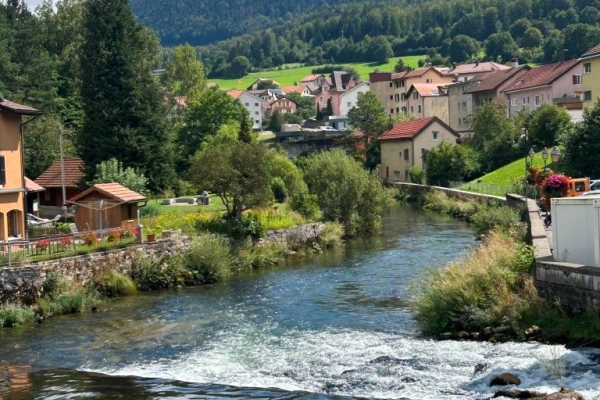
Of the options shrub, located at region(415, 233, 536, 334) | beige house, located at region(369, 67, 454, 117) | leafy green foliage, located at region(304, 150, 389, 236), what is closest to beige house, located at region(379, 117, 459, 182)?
leafy green foliage, located at region(304, 150, 389, 236)

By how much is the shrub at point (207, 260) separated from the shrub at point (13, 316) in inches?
327

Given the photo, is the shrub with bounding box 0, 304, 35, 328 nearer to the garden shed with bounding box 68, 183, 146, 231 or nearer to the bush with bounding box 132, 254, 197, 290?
the bush with bounding box 132, 254, 197, 290

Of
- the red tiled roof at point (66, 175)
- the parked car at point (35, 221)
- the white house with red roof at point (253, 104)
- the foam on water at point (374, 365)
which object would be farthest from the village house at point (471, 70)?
the foam on water at point (374, 365)

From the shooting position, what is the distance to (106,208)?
38156mm

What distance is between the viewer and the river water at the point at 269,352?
1945 cm

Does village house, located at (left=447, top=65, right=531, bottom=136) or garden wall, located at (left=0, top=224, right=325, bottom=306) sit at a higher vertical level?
village house, located at (left=447, top=65, right=531, bottom=136)

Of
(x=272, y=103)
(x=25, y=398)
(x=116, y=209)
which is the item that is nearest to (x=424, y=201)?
(x=116, y=209)

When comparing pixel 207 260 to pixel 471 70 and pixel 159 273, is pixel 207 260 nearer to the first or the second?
pixel 159 273

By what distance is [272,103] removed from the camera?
158m

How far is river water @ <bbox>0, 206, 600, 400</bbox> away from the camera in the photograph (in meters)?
19.5

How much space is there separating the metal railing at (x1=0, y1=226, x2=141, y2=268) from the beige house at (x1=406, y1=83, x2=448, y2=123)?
267ft

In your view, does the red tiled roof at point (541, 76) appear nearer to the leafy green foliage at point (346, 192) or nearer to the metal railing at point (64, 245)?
the leafy green foliage at point (346, 192)

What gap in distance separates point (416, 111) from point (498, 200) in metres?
64.4

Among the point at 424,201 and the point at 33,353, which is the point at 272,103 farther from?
the point at 33,353
